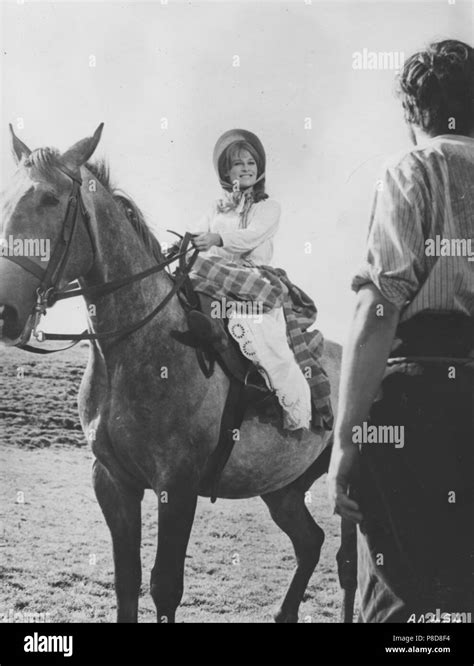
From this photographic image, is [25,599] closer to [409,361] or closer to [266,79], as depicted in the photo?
[266,79]

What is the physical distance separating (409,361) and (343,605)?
165 inches

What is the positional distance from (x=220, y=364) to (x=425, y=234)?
300cm

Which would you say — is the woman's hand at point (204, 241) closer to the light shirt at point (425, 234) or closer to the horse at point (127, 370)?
the horse at point (127, 370)

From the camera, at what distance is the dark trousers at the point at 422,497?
206cm

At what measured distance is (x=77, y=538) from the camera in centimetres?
714

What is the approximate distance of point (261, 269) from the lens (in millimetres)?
5457

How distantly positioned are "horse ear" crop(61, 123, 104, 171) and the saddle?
0.64 metres

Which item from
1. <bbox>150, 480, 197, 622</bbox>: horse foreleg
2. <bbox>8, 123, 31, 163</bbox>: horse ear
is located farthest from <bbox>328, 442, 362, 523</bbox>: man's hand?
<bbox>8, 123, 31, 163</bbox>: horse ear

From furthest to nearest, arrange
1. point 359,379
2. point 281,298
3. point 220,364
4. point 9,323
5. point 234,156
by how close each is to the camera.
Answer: point 234,156, point 281,298, point 220,364, point 9,323, point 359,379

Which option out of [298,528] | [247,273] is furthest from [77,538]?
[247,273]

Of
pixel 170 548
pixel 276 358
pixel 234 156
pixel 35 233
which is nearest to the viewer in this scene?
pixel 35 233

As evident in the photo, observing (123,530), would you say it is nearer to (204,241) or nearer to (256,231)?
(204,241)
